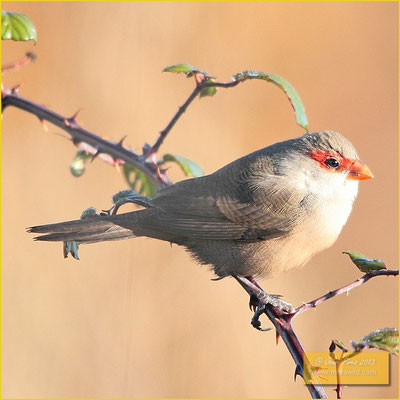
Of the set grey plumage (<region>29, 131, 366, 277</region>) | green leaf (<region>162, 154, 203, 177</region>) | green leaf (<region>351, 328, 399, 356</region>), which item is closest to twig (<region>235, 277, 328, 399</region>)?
green leaf (<region>351, 328, 399, 356</region>)

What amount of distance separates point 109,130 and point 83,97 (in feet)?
1.39

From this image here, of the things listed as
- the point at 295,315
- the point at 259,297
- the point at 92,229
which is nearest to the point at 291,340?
the point at 295,315

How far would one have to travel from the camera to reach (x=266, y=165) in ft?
11.9

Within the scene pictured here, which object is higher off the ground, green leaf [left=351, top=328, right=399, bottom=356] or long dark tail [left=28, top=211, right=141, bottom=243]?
long dark tail [left=28, top=211, right=141, bottom=243]

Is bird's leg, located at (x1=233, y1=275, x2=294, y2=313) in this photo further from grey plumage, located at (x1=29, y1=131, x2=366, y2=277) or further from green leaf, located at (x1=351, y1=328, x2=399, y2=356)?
green leaf, located at (x1=351, y1=328, x2=399, y2=356)

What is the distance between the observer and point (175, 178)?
5840 mm

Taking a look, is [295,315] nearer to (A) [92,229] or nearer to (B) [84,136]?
(A) [92,229]

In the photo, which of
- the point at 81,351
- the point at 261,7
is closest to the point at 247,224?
the point at 81,351

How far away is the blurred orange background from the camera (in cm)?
525

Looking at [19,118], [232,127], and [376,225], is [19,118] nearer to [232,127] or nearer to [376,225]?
[232,127]

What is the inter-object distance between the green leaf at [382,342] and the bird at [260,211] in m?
1.40

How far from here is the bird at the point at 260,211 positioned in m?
3.46

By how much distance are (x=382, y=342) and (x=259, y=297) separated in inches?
47.2

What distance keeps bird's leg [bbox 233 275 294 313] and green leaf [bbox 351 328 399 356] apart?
0.85 metres
